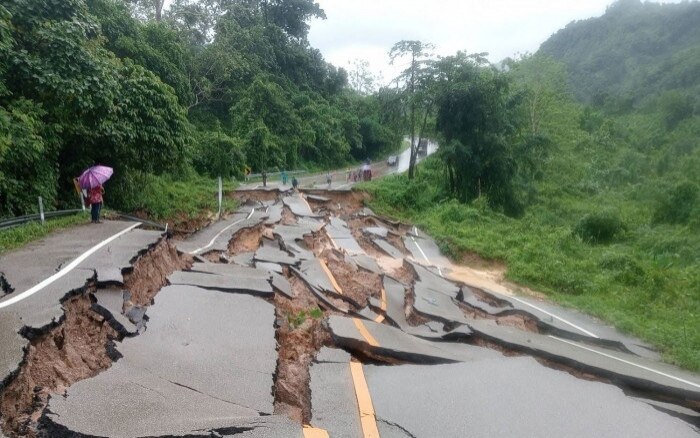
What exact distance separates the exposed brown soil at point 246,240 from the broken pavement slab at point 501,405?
7999mm

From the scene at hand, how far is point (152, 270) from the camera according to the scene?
7086mm

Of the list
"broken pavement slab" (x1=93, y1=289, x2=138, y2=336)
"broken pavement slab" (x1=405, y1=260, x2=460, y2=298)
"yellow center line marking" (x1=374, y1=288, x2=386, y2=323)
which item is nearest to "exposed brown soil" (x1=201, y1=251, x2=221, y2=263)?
"yellow center line marking" (x1=374, y1=288, x2=386, y2=323)

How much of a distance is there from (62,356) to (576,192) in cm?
3136

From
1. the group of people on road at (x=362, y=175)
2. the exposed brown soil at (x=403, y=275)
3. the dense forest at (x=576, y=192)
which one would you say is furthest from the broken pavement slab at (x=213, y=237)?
the group of people on road at (x=362, y=175)

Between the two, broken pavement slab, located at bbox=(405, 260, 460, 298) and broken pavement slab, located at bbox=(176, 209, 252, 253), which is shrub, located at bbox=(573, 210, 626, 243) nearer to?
broken pavement slab, located at bbox=(405, 260, 460, 298)

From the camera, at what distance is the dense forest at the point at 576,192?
42.0 feet

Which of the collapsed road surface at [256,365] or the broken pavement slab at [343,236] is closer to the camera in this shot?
the collapsed road surface at [256,365]

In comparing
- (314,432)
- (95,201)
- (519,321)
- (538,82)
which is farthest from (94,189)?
(538,82)

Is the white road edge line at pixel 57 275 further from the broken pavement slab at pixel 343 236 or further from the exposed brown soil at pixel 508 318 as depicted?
the broken pavement slab at pixel 343 236

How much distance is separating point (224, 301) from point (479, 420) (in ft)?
11.2

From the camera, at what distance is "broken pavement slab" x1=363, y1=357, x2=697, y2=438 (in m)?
3.72

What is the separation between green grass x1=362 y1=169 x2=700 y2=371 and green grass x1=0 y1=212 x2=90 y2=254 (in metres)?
11.4

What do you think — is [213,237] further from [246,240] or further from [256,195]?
[256,195]

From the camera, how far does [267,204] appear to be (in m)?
21.7
